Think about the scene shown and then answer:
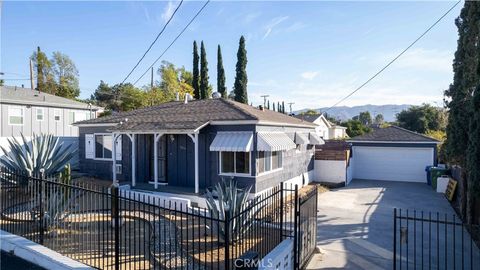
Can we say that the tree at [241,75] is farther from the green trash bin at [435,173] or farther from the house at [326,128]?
A: the green trash bin at [435,173]

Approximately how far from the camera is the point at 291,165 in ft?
61.8

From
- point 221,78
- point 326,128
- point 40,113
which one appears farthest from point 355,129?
point 40,113

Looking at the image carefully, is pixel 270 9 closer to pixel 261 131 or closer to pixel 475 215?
pixel 261 131

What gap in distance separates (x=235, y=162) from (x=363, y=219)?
6.16 meters

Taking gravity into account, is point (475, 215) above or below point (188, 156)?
below

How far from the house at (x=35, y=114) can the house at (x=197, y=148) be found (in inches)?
279

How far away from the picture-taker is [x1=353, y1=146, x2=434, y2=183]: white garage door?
76.6 feet

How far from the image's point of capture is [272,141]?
1506cm

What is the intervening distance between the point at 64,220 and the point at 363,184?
19222 millimetres

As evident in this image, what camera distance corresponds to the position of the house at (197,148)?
14812mm

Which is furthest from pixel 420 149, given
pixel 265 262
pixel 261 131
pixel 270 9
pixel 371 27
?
pixel 265 262

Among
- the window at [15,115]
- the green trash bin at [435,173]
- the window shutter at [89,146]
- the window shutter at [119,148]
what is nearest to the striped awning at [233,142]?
the window shutter at [119,148]

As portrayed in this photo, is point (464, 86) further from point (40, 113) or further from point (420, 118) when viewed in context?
point (420, 118)

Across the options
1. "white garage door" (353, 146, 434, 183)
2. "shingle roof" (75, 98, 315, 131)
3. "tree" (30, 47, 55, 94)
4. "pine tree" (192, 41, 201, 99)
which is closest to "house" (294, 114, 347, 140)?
"pine tree" (192, 41, 201, 99)
